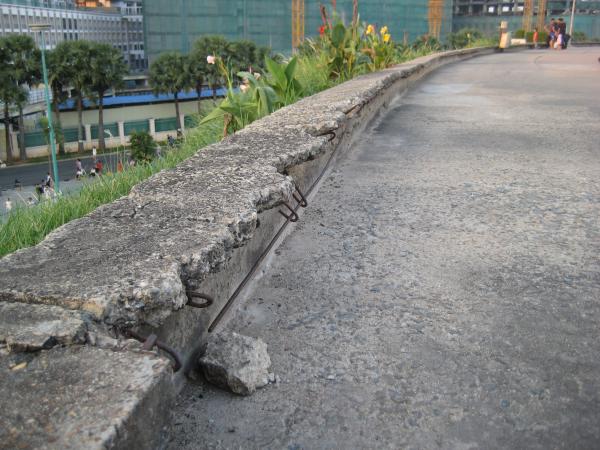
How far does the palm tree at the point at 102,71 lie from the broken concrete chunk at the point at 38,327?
43096 mm

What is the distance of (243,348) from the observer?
1.87 m

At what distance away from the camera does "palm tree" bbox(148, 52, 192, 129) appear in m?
48.0

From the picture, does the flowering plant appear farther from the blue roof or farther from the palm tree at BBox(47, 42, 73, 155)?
the blue roof

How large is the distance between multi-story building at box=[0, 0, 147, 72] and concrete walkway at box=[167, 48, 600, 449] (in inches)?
1739

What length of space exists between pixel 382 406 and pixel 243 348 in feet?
1.42

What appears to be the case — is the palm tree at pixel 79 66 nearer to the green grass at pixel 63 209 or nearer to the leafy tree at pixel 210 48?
the leafy tree at pixel 210 48

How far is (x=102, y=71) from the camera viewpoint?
142 feet

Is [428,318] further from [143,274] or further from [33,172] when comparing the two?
[33,172]

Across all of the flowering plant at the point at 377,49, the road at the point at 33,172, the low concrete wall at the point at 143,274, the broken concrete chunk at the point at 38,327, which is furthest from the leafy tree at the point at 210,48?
the broken concrete chunk at the point at 38,327

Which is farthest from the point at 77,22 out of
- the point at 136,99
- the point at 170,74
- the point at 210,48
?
the point at 210,48

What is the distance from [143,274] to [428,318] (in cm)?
99

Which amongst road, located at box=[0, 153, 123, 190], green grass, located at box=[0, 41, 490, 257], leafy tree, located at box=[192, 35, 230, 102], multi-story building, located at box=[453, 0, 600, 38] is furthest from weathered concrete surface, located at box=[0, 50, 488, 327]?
multi-story building, located at box=[453, 0, 600, 38]

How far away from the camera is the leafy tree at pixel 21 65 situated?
38469mm

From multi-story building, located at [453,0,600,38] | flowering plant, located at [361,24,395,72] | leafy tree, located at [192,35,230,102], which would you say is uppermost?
multi-story building, located at [453,0,600,38]
